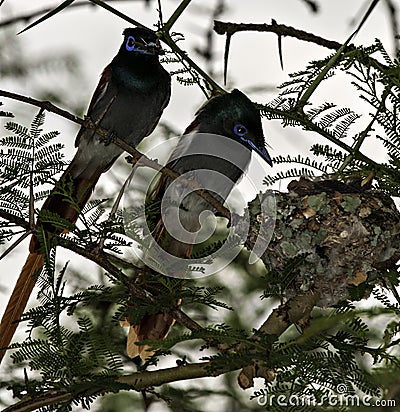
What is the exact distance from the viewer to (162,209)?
2.44 meters

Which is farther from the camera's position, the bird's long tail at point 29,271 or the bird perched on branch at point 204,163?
the bird perched on branch at point 204,163

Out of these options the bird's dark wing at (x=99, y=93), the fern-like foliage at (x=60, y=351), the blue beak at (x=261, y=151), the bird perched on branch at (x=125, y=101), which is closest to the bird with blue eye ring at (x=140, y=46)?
the bird perched on branch at (x=125, y=101)

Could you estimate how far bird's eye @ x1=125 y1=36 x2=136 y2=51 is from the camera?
2.79m

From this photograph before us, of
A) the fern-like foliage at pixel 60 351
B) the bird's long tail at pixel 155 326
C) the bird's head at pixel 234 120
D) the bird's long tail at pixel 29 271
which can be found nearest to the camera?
the fern-like foliage at pixel 60 351

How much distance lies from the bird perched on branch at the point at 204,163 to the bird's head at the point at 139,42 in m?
0.28

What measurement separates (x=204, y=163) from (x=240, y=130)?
22 cm

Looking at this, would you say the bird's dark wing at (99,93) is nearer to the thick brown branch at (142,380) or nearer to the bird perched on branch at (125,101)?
the bird perched on branch at (125,101)

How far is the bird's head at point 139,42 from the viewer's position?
2672mm

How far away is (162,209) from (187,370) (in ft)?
2.45

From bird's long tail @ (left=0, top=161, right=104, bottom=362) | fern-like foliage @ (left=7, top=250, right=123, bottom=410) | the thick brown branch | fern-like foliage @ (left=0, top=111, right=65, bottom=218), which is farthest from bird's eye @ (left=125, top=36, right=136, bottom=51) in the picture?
the thick brown branch

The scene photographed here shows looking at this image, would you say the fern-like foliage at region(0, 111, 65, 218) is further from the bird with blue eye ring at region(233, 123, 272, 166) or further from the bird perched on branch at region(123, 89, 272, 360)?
the bird with blue eye ring at region(233, 123, 272, 166)

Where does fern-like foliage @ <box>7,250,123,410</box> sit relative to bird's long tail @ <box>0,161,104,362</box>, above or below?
below

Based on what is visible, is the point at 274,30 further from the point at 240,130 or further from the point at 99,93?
the point at 99,93

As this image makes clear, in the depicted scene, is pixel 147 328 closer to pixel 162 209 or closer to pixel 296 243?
pixel 162 209
